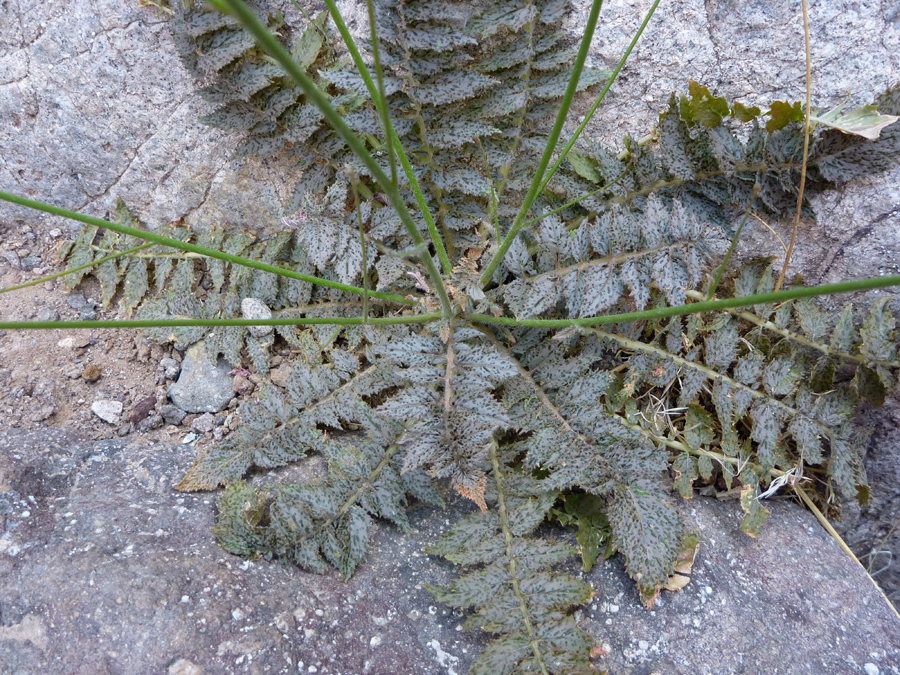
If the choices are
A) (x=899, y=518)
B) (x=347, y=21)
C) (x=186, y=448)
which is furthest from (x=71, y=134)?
(x=899, y=518)

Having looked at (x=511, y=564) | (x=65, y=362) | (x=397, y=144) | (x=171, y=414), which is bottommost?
(x=511, y=564)

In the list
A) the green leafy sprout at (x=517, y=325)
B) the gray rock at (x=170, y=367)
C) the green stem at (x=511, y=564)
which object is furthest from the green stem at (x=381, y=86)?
the gray rock at (x=170, y=367)

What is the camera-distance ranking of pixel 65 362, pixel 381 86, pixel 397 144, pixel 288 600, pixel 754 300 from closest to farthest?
pixel 381 86 < pixel 754 300 < pixel 288 600 < pixel 397 144 < pixel 65 362

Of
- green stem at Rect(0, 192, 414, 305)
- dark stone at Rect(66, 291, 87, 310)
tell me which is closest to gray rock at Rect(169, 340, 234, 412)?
dark stone at Rect(66, 291, 87, 310)

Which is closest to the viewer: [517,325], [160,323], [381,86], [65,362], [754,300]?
[381,86]

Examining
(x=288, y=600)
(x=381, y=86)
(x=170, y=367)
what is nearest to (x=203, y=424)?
(x=170, y=367)

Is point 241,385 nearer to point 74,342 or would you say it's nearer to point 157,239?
point 74,342

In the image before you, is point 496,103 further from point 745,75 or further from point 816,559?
point 816,559

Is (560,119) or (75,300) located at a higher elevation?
(560,119)
